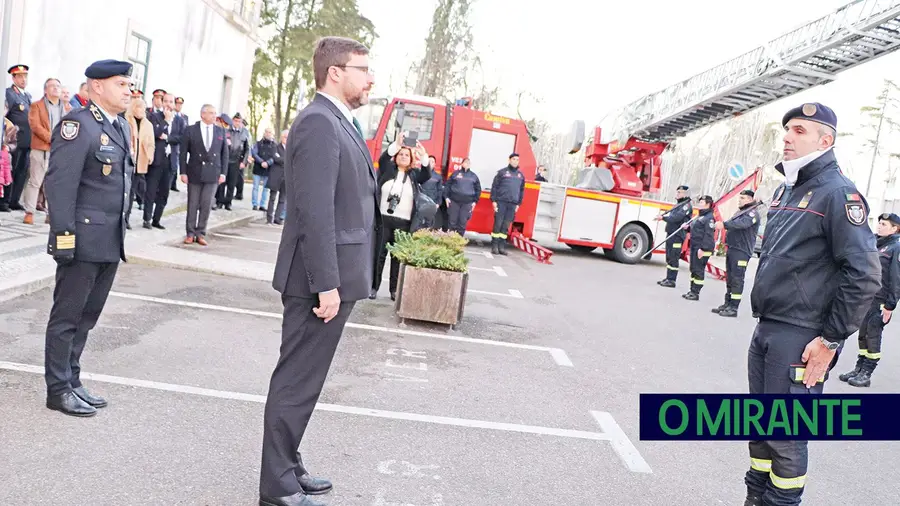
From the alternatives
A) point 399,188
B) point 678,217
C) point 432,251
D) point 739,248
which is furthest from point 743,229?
point 432,251

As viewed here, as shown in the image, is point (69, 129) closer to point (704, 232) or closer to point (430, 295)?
point (430, 295)

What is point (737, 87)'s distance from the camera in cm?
1517

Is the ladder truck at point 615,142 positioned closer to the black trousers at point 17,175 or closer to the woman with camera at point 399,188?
the black trousers at point 17,175

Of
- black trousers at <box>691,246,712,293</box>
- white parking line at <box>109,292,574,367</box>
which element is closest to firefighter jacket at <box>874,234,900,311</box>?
white parking line at <box>109,292,574,367</box>

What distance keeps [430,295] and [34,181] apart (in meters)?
5.72

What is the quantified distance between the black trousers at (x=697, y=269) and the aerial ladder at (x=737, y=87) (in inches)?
151

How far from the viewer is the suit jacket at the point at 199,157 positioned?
1055cm

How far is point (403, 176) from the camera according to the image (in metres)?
8.73

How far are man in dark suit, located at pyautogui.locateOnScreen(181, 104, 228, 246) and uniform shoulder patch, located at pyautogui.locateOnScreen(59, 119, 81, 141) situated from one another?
6.37m

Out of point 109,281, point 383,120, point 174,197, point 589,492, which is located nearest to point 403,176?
point 109,281

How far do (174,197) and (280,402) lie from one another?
44.1 feet

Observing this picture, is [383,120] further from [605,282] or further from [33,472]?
[33,472]

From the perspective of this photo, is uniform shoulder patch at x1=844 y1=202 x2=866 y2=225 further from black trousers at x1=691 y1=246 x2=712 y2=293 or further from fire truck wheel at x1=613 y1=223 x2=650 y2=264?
fire truck wheel at x1=613 y1=223 x2=650 y2=264

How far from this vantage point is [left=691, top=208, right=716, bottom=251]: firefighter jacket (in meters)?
12.9
